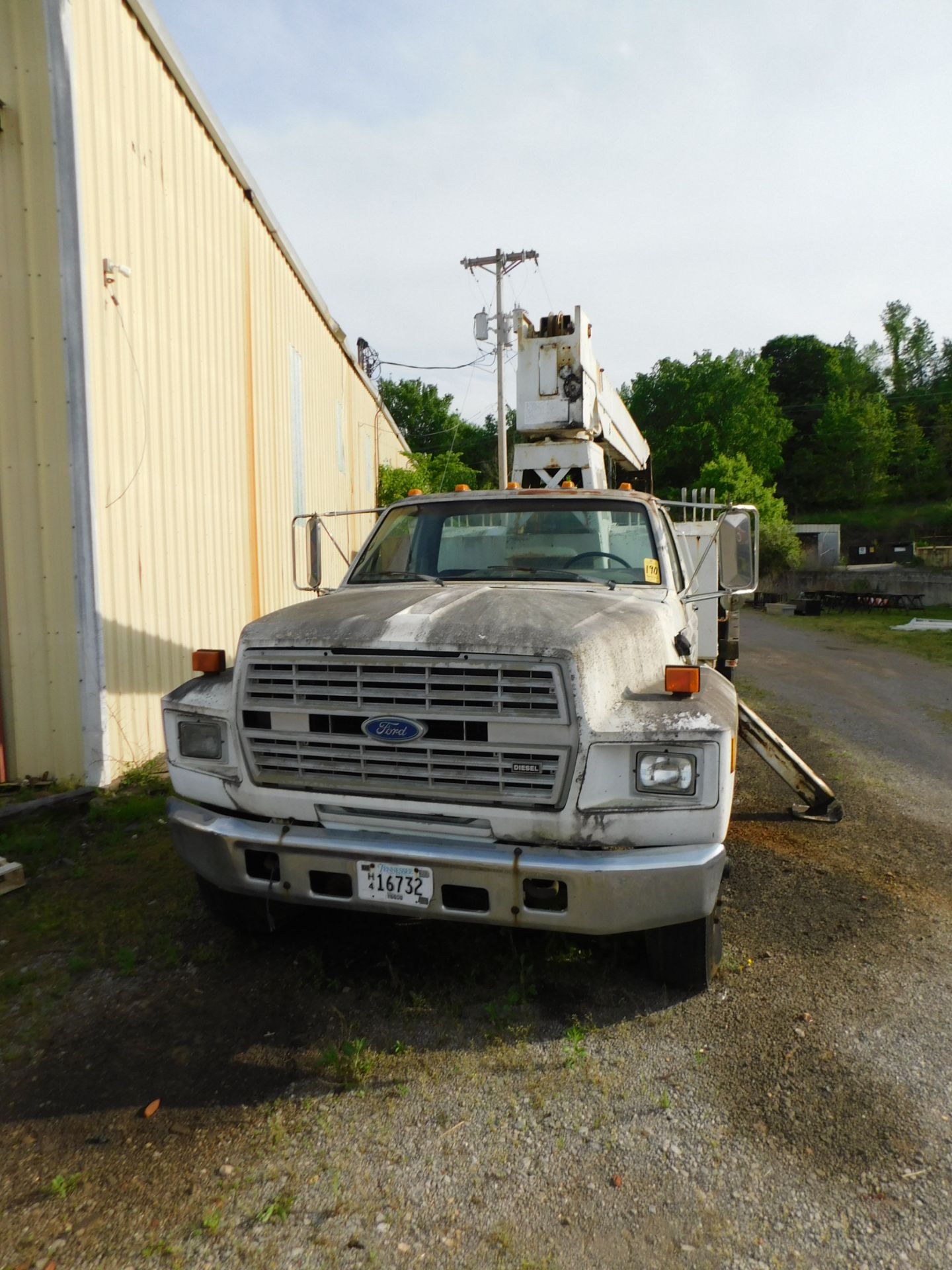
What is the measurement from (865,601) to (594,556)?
2187cm

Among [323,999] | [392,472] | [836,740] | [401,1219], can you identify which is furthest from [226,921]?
[392,472]

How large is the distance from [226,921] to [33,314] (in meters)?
4.21

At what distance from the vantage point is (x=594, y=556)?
441 centimetres

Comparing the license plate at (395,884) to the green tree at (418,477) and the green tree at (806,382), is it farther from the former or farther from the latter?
the green tree at (806,382)

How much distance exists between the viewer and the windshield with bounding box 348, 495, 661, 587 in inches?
171

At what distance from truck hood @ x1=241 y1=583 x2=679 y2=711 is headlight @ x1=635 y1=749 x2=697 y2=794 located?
0.93ft

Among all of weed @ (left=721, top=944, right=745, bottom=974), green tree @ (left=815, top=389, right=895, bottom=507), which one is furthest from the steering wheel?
green tree @ (left=815, top=389, right=895, bottom=507)

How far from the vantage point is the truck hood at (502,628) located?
9.86 ft

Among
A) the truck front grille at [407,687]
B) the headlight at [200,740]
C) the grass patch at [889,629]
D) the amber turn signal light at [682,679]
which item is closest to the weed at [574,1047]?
the truck front grille at [407,687]

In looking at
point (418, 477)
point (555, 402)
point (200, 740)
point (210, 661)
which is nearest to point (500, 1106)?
point (200, 740)

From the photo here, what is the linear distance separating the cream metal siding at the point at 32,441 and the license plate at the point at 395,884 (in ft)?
11.4

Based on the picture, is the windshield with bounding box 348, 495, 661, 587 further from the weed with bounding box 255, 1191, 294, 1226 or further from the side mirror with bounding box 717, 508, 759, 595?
the weed with bounding box 255, 1191, 294, 1226

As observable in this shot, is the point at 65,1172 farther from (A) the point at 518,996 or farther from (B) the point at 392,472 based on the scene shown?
(B) the point at 392,472

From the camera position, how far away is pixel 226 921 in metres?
3.77
